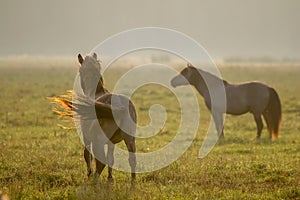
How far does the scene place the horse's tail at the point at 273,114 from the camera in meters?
14.9

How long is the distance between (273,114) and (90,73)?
798 centimetres

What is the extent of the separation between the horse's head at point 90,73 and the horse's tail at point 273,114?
7483 mm

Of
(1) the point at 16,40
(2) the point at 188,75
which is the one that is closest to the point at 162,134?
(2) the point at 188,75

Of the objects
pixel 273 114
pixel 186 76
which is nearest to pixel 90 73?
pixel 273 114

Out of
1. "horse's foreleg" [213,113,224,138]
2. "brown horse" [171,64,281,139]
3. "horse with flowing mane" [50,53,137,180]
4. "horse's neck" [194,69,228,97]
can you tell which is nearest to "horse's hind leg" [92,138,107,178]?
"horse with flowing mane" [50,53,137,180]

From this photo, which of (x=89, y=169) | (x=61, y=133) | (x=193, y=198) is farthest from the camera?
(x=61, y=133)

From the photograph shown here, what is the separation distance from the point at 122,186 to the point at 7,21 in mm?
197226

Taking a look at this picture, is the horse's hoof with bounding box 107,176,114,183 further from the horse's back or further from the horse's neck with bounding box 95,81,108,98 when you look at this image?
the horse's back

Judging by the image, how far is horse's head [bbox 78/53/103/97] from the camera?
8.85 metres

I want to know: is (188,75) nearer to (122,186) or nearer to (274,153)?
(274,153)

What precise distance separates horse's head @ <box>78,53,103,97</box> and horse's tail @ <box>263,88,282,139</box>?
748cm

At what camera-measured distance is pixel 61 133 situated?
14.7 meters

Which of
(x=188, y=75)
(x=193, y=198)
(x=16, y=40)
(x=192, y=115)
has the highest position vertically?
(x=16, y=40)

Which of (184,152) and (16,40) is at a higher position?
(16,40)
